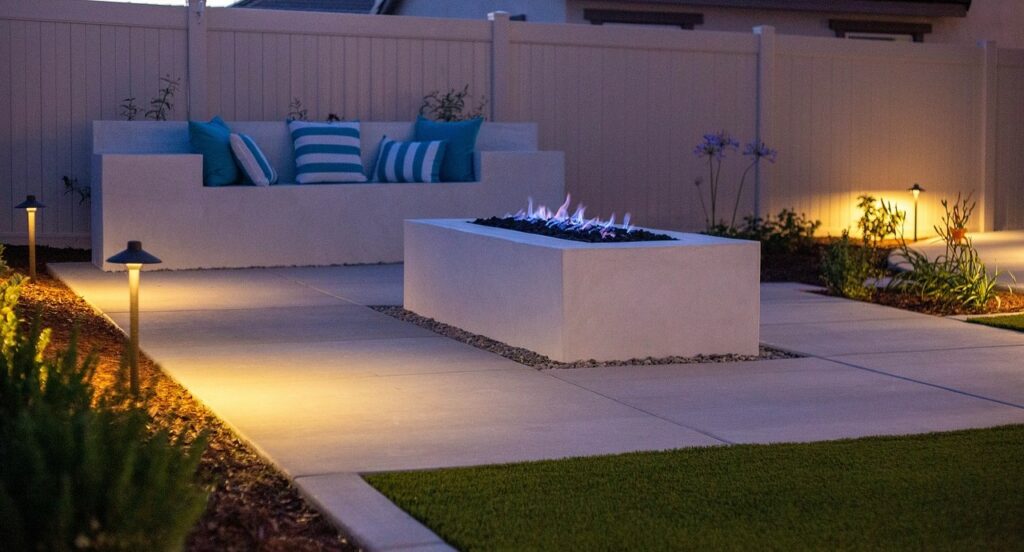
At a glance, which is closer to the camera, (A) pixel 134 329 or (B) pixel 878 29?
(A) pixel 134 329

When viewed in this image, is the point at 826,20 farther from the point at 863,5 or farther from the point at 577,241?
the point at 577,241

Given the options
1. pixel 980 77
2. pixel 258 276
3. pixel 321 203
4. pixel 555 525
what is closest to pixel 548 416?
pixel 555 525

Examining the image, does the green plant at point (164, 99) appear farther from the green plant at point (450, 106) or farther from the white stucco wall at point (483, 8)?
the white stucco wall at point (483, 8)

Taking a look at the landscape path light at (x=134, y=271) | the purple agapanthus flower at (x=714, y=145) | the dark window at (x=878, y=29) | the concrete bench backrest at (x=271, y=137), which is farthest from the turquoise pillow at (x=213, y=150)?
the dark window at (x=878, y=29)

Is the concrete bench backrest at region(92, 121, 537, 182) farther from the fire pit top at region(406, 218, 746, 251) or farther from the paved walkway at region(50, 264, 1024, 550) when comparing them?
the fire pit top at region(406, 218, 746, 251)

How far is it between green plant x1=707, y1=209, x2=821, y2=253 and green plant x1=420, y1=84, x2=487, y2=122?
255 cm

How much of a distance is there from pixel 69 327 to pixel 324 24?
236 inches

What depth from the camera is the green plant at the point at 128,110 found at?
1198 cm

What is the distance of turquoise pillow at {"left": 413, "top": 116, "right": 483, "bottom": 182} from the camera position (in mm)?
12227

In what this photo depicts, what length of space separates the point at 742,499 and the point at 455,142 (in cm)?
837

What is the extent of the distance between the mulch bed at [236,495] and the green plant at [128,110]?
5.81 m

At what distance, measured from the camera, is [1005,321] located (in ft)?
27.3

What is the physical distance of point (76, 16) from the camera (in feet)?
38.8

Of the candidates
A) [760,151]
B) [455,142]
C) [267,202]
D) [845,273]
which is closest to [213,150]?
[267,202]
